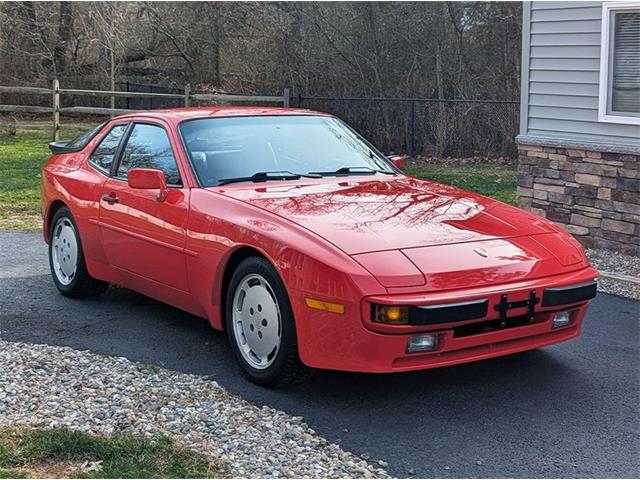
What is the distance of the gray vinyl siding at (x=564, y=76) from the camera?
9102 millimetres

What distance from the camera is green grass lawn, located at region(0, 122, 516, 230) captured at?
1152cm

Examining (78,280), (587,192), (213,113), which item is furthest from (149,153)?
(587,192)

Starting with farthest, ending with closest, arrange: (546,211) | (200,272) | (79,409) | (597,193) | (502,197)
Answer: (502,197), (546,211), (597,193), (200,272), (79,409)

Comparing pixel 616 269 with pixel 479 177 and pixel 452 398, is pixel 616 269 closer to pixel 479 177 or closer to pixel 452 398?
pixel 452 398

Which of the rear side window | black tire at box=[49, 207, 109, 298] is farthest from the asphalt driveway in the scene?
the rear side window

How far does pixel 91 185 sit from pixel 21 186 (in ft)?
25.7

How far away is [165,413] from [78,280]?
2815 mm

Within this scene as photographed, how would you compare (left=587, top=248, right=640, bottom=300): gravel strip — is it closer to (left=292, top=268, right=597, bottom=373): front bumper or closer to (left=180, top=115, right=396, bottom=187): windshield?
(left=180, top=115, right=396, bottom=187): windshield

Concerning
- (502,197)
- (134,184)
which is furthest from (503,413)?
(502,197)

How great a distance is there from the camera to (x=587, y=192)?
924 centimetres

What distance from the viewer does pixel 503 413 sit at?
4590 millimetres

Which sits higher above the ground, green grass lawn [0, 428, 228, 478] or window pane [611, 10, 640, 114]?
window pane [611, 10, 640, 114]

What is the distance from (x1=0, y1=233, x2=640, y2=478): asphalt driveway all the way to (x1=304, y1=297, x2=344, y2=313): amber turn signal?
22.2 inches

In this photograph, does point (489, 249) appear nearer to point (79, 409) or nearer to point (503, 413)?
point (503, 413)
